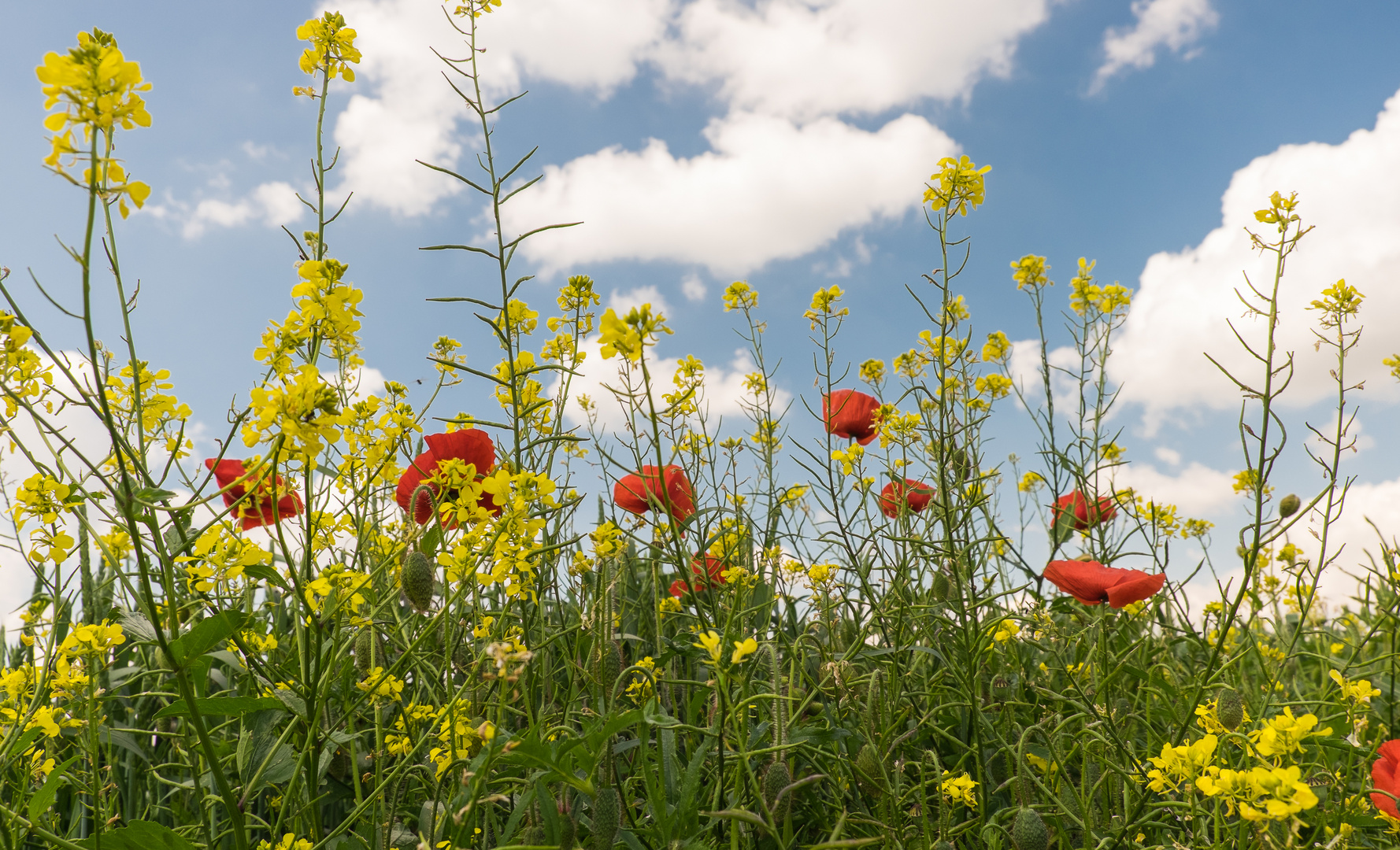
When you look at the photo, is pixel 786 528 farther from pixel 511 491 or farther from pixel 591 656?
pixel 511 491

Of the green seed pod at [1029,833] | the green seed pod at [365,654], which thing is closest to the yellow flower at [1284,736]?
the green seed pod at [1029,833]

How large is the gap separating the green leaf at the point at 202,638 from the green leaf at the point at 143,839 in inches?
8.4

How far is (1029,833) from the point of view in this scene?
123 cm

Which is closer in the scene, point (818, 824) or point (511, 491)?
point (511, 491)

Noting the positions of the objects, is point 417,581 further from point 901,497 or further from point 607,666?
point 901,497

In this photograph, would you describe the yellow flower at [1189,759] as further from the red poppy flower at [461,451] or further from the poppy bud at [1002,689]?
the red poppy flower at [461,451]

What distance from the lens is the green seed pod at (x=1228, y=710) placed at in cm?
138

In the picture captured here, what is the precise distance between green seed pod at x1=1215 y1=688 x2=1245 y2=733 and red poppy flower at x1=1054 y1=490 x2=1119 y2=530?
2.05 ft

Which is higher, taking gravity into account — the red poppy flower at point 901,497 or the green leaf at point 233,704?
the red poppy flower at point 901,497

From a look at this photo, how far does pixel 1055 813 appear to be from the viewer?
142 centimetres

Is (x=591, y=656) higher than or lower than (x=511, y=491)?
lower

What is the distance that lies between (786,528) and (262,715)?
4.38 feet

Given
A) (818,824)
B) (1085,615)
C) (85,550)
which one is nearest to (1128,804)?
(818,824)

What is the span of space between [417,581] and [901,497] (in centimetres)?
121
